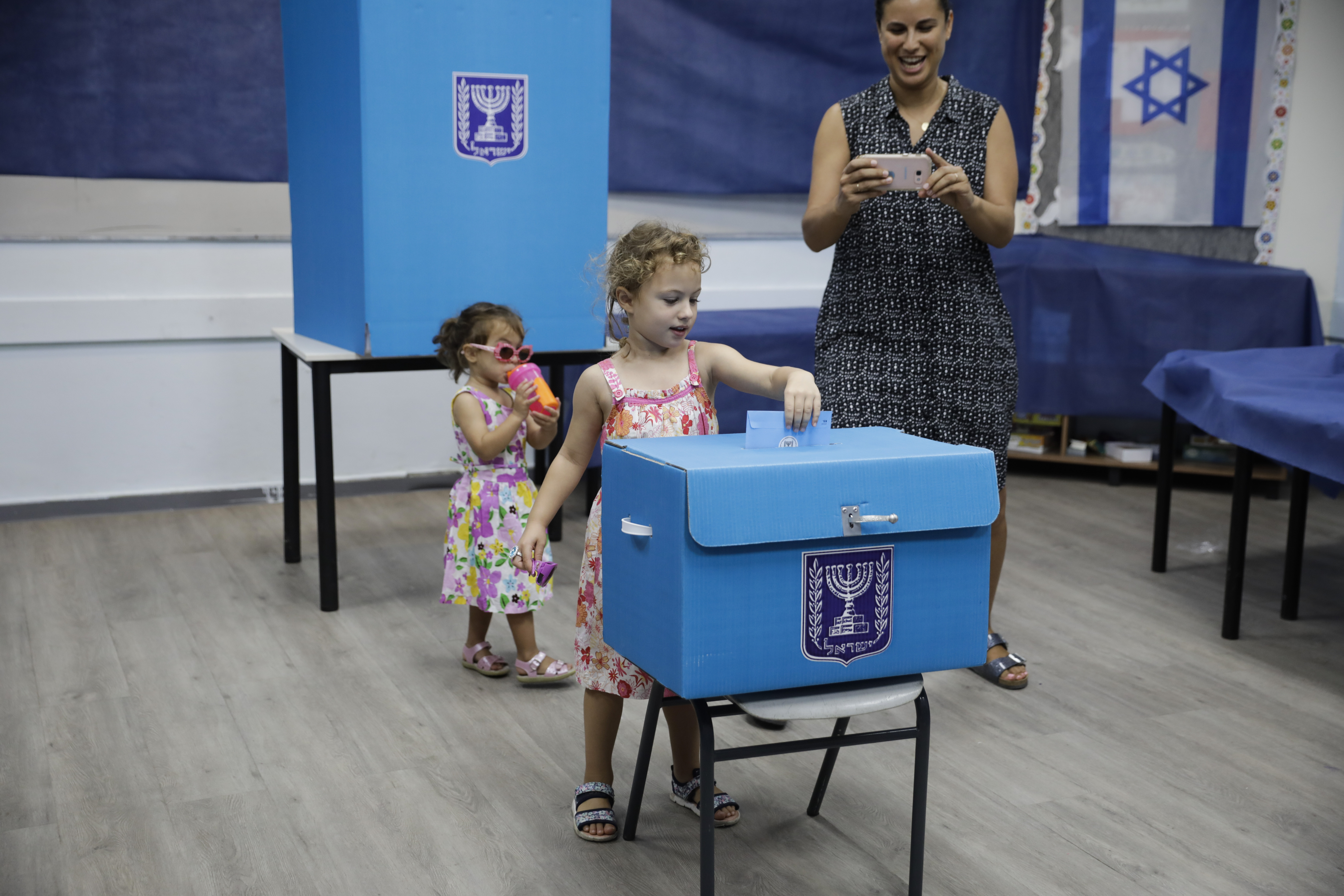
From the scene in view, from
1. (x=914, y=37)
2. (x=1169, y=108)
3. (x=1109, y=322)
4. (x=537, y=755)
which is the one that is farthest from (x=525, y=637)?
(x=1169, y=108)

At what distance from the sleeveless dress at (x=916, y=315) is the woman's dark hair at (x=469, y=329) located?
729mm

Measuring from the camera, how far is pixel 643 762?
1954 millimetres

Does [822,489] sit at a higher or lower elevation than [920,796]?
higher

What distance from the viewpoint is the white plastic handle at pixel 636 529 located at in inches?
61.1

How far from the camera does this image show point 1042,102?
5008 millimetres

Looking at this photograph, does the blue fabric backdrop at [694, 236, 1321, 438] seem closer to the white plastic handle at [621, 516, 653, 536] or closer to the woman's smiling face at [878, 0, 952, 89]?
the woman's smiling face at [878, 0, 952, 89]

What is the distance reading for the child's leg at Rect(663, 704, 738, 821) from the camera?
2.01m

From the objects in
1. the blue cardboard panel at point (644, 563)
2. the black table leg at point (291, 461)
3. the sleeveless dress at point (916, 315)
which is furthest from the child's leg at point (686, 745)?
the black table leg at point (291, 461)

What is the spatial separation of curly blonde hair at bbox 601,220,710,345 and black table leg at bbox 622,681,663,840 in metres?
0.57

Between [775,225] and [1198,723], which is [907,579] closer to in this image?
[1198,723]

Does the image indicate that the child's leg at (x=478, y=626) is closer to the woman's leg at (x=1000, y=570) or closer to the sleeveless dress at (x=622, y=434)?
the sleeveless dress at (x=622, y=434)

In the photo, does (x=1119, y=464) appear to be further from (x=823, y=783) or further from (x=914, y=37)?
(x=823, y=783)

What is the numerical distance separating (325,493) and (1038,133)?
340 cm

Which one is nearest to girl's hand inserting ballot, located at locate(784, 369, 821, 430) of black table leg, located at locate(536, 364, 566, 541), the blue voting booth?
the blue voting booth
